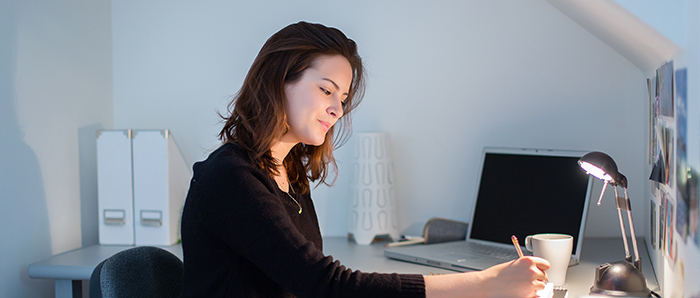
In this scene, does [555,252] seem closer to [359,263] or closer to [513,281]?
[513,281]

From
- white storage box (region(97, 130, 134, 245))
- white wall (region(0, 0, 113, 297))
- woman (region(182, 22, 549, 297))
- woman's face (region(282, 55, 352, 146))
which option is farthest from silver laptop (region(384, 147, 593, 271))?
white wall (region(0, 0, 113, 297))

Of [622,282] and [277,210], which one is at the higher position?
[277,210]

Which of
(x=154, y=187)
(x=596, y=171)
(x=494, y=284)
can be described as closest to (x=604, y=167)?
(x=596, y=171)

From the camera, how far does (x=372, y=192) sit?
5.75ft

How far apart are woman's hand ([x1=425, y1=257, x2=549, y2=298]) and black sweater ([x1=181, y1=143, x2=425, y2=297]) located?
3 centimetres

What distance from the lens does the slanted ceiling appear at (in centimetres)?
97

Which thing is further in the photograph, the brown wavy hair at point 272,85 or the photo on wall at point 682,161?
the brown wavy hair at point 272,85

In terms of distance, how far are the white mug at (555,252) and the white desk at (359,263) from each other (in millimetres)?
36

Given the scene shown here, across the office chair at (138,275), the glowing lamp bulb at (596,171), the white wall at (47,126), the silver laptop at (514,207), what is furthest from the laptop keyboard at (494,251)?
the white wall at (47,126)

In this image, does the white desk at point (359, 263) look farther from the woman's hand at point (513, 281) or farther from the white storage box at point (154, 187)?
the woman's hand at point (513, 281)

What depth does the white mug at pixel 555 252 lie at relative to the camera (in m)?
1.23

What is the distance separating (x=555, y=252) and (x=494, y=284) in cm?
41

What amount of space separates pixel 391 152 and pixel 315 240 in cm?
70

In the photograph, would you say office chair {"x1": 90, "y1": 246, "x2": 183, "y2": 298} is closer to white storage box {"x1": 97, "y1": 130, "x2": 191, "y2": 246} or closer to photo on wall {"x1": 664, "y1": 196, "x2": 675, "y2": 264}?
white storage box {"x1": 97, "y1": 130, "x2": 191, "y2": 246}
